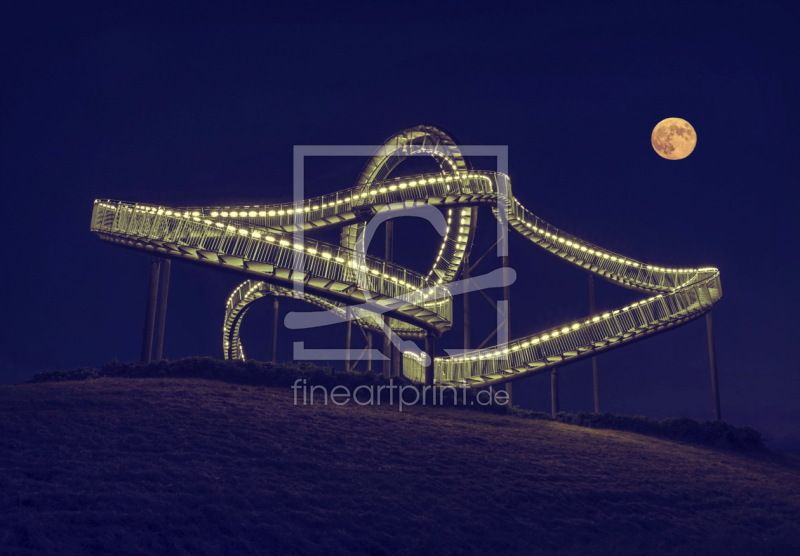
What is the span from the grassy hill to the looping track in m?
6.27

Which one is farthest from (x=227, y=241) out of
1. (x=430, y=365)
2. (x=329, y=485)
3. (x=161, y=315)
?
(x=329, y=485)

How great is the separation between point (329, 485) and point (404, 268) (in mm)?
15583

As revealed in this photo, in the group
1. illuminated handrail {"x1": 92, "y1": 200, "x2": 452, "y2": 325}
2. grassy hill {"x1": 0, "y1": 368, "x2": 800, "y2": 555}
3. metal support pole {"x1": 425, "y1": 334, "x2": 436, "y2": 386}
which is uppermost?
illuminated handrail {"x1": 92, "y1": 200, "x2": 452, "y2": 325}

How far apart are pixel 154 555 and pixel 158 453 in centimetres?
411

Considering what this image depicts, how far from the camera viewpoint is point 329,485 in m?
13.1

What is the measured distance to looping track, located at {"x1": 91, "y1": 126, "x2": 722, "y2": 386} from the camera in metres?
25.2

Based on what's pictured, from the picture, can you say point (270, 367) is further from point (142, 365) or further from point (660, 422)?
point (660, 422)

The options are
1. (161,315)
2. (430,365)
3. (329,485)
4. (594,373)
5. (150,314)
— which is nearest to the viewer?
(329,485)

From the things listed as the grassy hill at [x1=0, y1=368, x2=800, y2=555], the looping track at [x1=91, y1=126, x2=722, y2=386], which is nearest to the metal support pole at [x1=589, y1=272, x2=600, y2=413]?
the looping track at [x1=91, y1=126, x2=722, y2=386]

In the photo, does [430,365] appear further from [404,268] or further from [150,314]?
[150,314]

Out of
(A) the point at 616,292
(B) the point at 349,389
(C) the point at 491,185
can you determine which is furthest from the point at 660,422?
(A) the point at 616,292

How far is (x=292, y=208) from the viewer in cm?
3616

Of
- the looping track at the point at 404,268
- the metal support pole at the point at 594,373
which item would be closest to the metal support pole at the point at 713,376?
the looping track at the point at 404,268

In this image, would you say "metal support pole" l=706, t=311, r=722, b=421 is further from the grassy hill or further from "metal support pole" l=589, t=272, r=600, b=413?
the grassy hill
